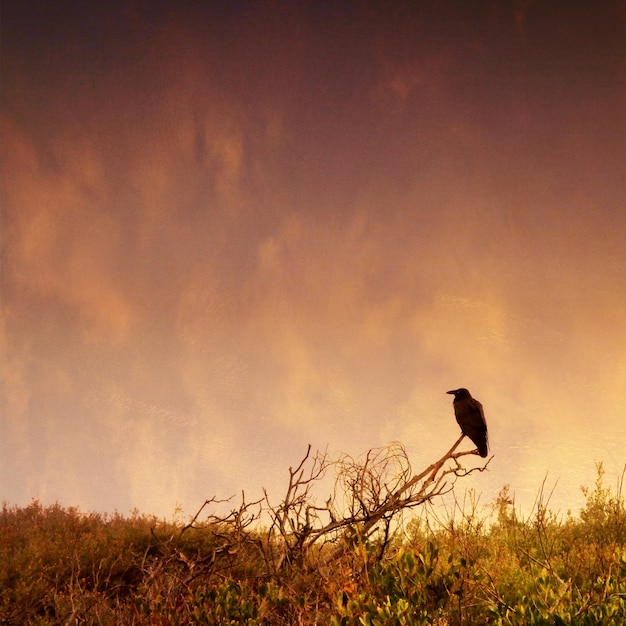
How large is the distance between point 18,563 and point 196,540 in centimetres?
242

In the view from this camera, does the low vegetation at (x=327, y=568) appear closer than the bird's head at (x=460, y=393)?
Yes

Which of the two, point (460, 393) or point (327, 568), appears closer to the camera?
point (327, 568)

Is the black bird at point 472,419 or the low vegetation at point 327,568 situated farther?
the black bird at point 472,419

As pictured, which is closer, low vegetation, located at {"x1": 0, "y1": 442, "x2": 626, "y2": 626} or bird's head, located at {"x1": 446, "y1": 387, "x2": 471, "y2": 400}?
low vegetation, located at {"x1": 0, "y1": 442, "x2": 626, "y2": 626}

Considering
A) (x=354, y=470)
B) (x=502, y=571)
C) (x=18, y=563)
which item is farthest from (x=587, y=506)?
(x=18, y=563)

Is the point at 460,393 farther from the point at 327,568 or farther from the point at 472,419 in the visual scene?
the point at 327,568

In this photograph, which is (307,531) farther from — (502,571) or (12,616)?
(12,616)

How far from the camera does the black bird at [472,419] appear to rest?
5.78 metres

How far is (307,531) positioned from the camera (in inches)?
200

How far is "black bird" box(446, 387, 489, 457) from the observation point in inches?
228

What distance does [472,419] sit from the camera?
592 centimetres

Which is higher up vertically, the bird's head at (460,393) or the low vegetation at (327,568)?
the bird's head at (460,393)

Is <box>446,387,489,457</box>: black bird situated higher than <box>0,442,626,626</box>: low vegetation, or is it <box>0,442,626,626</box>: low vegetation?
<box>446,387,489,457</box>: black bird

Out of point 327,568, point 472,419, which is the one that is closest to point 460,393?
point 472,419
